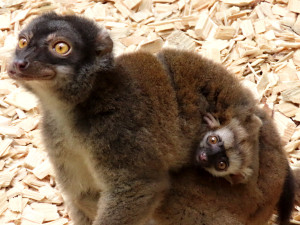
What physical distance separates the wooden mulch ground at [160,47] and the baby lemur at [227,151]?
120 cm

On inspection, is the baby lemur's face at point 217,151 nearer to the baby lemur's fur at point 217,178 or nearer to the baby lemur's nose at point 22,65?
the baby lemur's fur at point 217,178

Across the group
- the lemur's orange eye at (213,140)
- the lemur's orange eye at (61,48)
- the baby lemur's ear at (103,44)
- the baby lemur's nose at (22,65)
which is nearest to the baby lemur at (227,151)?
the lemur's orange eye at (213,140)

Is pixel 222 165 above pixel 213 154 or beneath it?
beneath

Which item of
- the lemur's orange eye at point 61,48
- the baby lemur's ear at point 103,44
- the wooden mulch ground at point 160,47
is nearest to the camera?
the lemur's orange eye at point 61,48

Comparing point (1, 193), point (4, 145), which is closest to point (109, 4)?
point (4, 145)

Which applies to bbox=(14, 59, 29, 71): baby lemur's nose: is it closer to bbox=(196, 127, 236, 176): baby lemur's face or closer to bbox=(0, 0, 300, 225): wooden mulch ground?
bbox=(196, 127, 236, 176): baby lemur's face

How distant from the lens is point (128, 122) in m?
4.67

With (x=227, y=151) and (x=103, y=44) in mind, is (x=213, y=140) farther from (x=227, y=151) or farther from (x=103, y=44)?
(x=103, y=44)

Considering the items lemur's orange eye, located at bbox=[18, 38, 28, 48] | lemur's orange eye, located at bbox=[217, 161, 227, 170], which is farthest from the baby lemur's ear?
lemur's orange eye, located at bbox=[217, 161, 227, 170]

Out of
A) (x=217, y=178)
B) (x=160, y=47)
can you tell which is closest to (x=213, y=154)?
(x=217, y=178)

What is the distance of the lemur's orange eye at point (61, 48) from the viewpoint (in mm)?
4465

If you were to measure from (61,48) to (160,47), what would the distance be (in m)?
3.03

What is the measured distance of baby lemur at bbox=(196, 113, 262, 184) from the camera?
16.0 feet

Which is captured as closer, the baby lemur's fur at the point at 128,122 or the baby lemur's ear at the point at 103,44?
the baby lemur's fur at the point at 128,122
